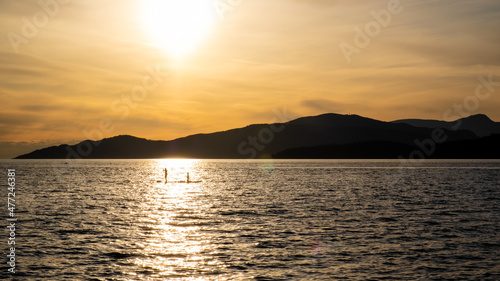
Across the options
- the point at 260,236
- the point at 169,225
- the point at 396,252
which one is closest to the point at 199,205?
the point at 169,225

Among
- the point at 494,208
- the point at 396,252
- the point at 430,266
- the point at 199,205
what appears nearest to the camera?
the point at 430,266

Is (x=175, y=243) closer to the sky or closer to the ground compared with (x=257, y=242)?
closer to the sky

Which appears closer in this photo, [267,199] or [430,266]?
[430,266]

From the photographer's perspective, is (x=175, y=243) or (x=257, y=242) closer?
(x=175, y=243)

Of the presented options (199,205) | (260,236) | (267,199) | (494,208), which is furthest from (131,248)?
(494,208)

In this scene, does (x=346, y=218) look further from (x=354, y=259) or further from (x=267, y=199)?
(x=267, y=199)

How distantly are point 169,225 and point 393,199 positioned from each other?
138ft

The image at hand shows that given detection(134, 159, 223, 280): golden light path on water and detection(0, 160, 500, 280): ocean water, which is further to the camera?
detection(134, 159, 223, 280): golden light path on water

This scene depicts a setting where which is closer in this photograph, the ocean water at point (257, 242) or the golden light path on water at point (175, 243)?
the ocean water at point (257, 242)

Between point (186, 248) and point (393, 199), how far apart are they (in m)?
49.4

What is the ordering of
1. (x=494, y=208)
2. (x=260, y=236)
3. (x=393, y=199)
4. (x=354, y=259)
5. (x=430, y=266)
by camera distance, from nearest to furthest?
(x=430, y=266), (x=354, y=259), (x=260, y=236), (x=494, y=208), (x=393, y=199)

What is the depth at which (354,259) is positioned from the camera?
105ft

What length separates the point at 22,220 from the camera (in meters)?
50.7

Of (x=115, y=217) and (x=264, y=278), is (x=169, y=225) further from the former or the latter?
(x=264, y=278)
